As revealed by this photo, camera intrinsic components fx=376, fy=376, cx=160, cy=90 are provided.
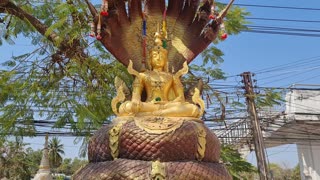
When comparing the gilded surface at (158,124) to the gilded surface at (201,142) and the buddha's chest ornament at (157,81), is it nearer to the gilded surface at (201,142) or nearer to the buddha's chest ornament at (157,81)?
the gilded surface at (201,142)

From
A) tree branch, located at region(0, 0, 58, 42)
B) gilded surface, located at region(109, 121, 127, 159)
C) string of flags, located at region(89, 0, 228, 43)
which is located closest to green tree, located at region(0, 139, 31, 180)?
tree branch, located at region(0, 0, 58, 42)

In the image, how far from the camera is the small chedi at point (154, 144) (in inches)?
118

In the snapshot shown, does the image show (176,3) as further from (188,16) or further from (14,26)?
(14,26)

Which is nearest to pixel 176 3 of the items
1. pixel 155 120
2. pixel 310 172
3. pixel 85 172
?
pixel 155 120

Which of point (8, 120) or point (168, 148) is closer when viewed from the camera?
point (168, 148)


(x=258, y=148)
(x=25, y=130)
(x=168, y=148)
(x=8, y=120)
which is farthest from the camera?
(x=258, y=148)

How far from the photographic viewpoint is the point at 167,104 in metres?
3.58

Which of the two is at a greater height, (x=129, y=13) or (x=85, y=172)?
(x=129, y=13)

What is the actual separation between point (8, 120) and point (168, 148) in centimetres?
301

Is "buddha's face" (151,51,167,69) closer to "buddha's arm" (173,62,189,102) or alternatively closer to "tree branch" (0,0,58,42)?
"buddha's arm" (173,62,189,102)

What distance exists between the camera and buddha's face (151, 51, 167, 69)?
4020 mm

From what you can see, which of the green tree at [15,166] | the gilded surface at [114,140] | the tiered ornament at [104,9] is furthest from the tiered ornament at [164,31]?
the green tree at [15,166]

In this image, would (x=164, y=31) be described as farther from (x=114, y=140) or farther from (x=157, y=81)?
(x=114, y=140)

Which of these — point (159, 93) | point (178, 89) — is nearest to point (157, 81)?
point (159, 93)
